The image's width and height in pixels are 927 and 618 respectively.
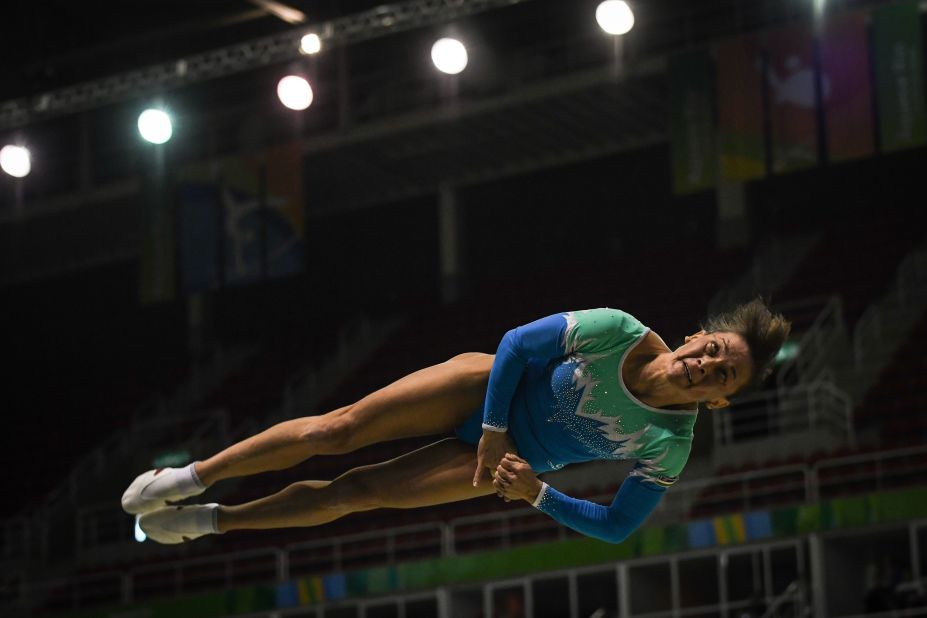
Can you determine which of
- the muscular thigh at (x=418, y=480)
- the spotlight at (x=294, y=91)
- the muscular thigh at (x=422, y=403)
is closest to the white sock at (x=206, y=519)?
the muscular thigh at (x=418, y=480)

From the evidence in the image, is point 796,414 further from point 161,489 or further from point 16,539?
point 16,539

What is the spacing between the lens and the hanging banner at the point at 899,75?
Result: 49.9 feet

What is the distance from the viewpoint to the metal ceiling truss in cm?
1279

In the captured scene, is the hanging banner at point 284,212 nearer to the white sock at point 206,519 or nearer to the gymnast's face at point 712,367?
the white sock at point 206,519

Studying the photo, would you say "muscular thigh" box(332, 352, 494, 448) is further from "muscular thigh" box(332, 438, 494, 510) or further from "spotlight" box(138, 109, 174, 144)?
"spotlight" box(138, 109, 174, 144)

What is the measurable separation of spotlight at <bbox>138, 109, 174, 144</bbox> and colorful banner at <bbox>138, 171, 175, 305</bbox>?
6.41 metres

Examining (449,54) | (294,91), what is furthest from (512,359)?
(294,91)

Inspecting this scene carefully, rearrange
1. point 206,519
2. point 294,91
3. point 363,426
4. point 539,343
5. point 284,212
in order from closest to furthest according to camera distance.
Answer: point 539,343 → point 363,426 → point 206,519 → point 294,91 → point 284,212

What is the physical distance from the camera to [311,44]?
13.0 m

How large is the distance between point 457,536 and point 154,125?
4834mm

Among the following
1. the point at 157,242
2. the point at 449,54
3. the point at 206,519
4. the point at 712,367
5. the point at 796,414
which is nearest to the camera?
the point at 712,367

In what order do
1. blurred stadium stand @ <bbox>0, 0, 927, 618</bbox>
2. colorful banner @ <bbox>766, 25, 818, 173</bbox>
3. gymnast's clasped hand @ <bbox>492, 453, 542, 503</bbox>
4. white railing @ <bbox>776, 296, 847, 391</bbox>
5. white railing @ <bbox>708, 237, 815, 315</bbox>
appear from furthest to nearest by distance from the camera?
A: white railing @ <bbox>708, 237, 815, 315</bbox> → colorful banner @ <bbox>766, 25, 818, 173</bbox> → white railing @ <bbox>776, 296, 847, 391</bbox> → blurred stadium stand @ <bbox>0, 0, 927, 618</bbox> → gymnast's clasped hand @ <bbox>492, 453, 542, 503</bbox>

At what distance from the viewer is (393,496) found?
6.23 metres

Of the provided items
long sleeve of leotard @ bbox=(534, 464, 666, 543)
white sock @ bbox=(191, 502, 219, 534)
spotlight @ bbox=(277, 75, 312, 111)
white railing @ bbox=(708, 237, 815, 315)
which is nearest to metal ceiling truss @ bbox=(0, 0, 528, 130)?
spotlight @ bbox=(277, 75, 312, 111)
